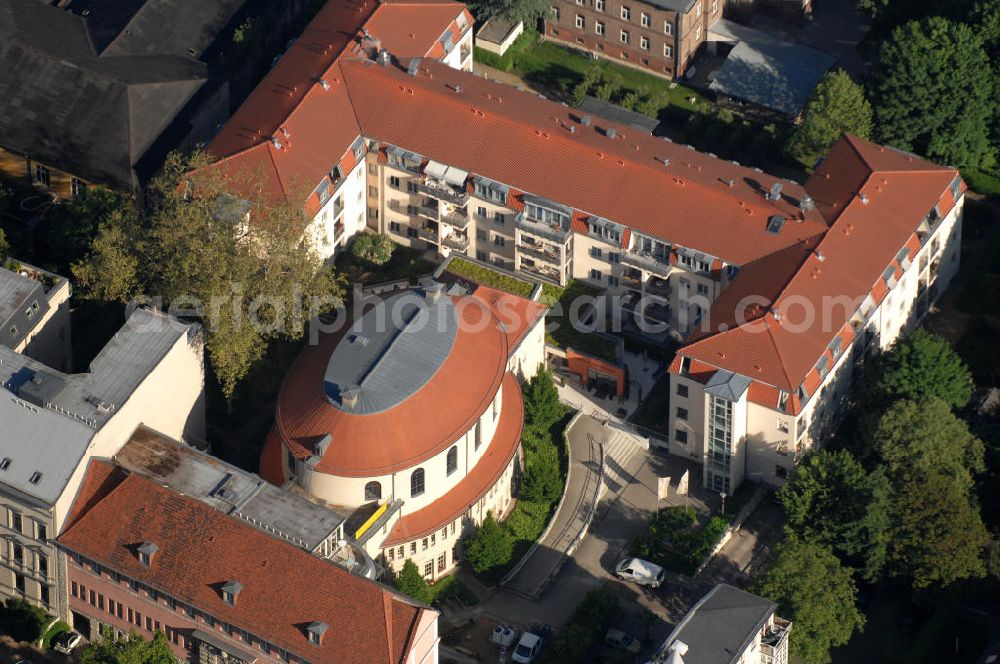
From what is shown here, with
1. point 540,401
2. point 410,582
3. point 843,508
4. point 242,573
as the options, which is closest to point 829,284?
point 843,508

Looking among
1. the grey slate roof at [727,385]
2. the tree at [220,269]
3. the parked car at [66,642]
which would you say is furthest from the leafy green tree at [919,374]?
the parked car at [66,642]

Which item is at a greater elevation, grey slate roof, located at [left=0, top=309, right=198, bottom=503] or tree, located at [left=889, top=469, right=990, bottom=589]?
tree, located at [left=889, top=469, right=990, bottom=589]

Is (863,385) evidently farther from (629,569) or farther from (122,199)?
(122,199)

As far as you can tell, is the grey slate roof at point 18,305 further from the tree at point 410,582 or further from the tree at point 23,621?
the tree at point 410,582

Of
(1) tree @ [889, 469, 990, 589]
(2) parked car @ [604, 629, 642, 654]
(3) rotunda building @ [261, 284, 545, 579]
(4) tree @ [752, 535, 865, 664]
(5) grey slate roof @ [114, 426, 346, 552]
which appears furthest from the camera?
(1) tree @ [889, 469, 990, 589]

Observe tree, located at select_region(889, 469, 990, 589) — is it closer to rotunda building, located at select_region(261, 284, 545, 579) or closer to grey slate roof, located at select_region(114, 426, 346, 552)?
rotunda building, located at select_region(261, 284, 545, 579)

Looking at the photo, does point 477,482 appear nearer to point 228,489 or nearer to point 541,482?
point 541,482

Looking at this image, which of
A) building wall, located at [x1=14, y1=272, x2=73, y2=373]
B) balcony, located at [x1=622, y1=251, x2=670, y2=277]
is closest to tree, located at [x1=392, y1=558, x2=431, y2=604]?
building wall, located at [x1=14, y1=272, x2=73, y2=373]
